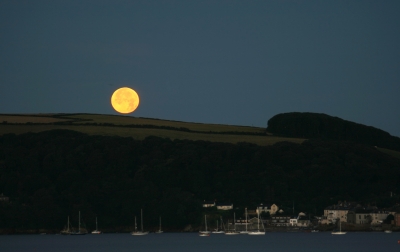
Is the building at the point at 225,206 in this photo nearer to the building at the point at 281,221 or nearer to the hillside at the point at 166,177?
the hillside at the point at 166,177

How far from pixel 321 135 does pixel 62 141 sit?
2096 inches

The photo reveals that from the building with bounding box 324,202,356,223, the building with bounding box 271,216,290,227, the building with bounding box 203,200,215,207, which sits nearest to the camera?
the building with bounding box 324,202,356,223

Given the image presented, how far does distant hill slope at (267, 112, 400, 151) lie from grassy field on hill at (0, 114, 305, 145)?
4.25 meters

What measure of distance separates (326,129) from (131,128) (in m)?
39.7

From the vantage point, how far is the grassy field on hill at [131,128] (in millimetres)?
160250

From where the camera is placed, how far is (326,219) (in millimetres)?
137750

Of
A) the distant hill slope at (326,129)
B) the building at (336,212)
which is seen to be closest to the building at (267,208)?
the building at (336,212)

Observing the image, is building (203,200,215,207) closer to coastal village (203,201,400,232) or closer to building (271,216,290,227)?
coastal village (203,201,400,232)

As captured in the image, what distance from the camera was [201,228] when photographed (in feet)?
442

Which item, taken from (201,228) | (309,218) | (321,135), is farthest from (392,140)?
(201,228)

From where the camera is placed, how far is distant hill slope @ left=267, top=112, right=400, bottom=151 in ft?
582

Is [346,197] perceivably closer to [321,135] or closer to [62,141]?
[321,135]

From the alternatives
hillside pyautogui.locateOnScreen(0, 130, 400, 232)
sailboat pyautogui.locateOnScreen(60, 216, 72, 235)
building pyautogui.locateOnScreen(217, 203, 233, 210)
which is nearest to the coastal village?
building pyautogui.locateOnScreen(217, 203, 233, 210)

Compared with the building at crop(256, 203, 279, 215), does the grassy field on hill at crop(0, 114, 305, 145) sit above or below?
above
